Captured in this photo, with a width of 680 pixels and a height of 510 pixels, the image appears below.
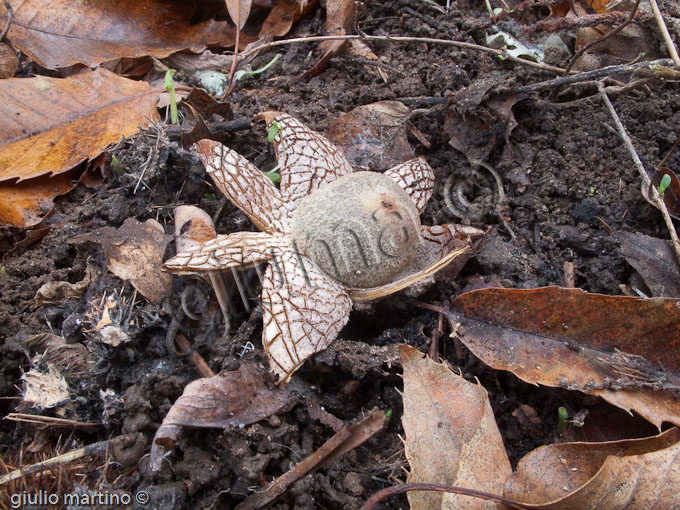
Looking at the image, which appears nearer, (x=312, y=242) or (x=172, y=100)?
(x=312, y=242)

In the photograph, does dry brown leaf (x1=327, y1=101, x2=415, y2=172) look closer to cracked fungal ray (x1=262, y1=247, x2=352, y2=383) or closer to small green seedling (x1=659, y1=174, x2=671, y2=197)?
cracked fungal ray (x1=262, y1=247, x2=352, y2=383)

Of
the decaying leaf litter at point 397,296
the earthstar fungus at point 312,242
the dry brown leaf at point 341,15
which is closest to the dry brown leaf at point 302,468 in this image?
the decaying leaf litter at point 397,296

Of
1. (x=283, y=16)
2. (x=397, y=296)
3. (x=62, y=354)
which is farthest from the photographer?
(x=283, y=16)

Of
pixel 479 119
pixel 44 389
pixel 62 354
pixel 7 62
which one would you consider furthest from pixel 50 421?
pixel 479 119

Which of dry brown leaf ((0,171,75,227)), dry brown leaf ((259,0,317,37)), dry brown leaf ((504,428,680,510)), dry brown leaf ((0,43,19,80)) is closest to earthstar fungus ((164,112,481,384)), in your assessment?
dry brown leaf ((504,428,680,510))

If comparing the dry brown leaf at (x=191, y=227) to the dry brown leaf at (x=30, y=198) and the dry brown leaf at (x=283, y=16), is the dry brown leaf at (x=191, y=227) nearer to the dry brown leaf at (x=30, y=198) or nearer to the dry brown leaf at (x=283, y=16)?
the dry brown leaf at (x=30, y=198)

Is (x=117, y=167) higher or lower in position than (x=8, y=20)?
lower

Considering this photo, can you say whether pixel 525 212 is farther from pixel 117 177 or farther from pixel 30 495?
pixel 30 495

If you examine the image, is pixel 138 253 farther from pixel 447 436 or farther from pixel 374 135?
pixel 447 436
